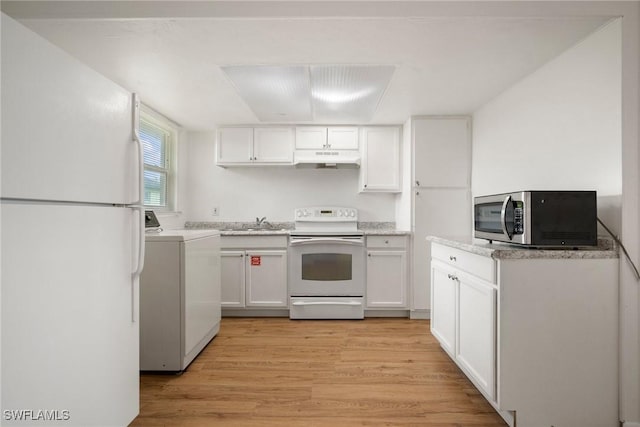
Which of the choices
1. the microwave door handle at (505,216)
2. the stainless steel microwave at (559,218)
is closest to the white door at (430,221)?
the microwave door handle at (505,216)

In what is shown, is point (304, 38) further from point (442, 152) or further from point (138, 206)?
point (442, 152)

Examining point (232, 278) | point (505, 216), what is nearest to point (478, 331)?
point (505, 216)

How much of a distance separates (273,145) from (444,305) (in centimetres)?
250

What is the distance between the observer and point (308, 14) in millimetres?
1705

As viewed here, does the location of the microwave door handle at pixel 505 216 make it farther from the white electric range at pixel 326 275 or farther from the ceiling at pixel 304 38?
the white electric range at pixel 326 275

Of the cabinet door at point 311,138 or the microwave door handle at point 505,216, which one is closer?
the microwave door handle at point 505,216

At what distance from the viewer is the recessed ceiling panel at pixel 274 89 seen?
237cm

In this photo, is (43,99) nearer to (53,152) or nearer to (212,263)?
(53,152)

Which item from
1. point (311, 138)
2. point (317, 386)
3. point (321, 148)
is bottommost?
point (317, 386)

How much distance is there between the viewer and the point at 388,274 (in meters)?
3.50

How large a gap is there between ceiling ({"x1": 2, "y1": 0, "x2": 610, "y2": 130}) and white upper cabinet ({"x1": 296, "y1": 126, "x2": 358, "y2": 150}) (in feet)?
3.82

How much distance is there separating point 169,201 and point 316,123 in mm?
1949

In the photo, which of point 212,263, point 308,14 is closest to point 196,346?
point 212,263

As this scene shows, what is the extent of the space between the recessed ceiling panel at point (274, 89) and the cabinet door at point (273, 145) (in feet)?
0.96
